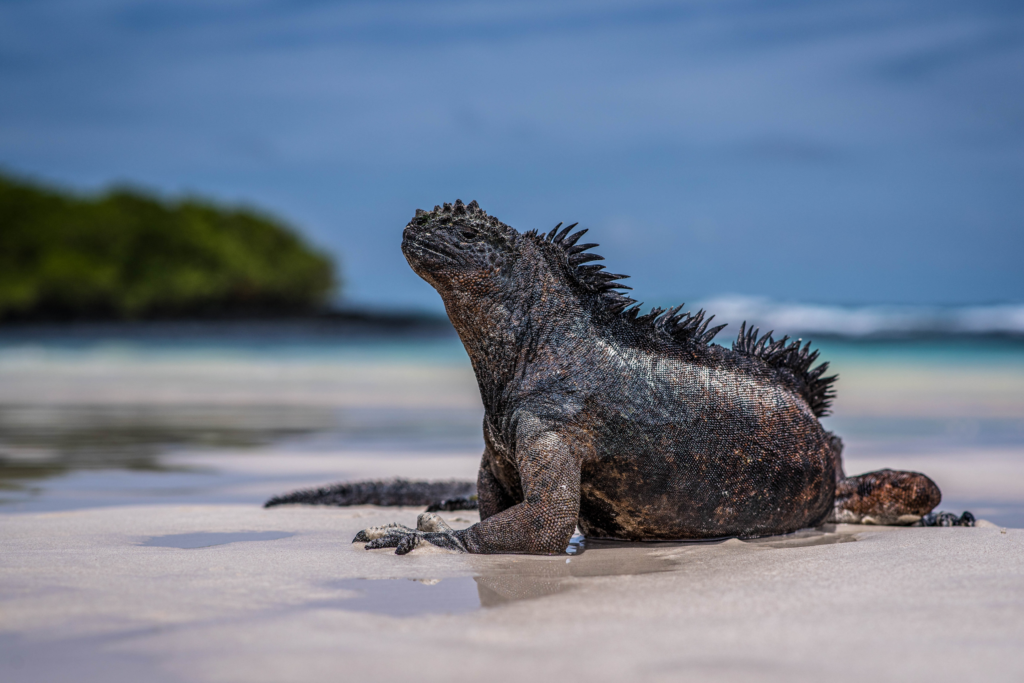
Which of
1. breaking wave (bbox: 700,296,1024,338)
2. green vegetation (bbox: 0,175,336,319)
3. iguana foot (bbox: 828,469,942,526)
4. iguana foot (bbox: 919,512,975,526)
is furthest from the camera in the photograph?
green vegetation (bbox: 0,175,336,319)

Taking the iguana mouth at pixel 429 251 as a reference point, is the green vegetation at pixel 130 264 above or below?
above

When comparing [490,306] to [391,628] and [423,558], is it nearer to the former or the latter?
[423,558]

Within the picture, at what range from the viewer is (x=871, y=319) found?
39625 mm

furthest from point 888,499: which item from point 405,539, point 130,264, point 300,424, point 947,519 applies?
point 130,264

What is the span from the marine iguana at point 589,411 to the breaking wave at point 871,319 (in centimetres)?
3064

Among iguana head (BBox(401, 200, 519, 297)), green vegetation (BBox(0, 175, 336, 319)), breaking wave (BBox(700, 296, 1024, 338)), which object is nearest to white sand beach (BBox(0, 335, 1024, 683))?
iguana head (BBox(401, 200, 519, 297))

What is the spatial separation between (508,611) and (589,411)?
1.58 metres

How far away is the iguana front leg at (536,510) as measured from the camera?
4699 millimetres

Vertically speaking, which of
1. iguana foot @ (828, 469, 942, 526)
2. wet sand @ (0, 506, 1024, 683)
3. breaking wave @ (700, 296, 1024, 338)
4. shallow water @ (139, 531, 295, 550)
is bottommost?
wet sand @ (0, 506, 1024, 683)

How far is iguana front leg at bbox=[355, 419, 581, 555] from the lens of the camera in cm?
470

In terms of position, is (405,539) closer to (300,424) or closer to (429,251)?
(429,251)

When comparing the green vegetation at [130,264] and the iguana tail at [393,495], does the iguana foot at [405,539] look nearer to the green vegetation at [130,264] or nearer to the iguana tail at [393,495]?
the iguana tail at [393,495]

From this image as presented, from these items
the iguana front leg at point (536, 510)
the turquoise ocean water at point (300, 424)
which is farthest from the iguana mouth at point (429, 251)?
the turquoise ocean water at point (300, 424)

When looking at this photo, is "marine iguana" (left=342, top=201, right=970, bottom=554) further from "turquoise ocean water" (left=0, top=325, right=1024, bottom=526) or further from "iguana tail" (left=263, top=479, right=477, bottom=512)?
"turquoise ocean water" (left=0, top=325, right=1024, bottom=526)
